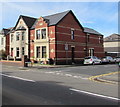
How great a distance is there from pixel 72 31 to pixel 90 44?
21.3 ft

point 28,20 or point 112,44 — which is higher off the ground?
point 28,20

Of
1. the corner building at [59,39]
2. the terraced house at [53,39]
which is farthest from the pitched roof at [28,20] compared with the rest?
the corner building at [59,39]

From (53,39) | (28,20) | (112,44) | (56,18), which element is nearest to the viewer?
(53,39)

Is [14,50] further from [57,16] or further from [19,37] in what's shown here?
[57,16]

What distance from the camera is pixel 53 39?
26.8m

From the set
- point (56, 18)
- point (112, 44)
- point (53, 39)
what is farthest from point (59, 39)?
point (112, 44)

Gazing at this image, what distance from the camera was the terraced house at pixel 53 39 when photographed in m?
27.2

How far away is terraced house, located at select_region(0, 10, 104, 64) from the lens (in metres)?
27.2

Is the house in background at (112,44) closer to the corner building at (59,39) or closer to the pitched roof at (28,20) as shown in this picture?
the corner building at (59,39)

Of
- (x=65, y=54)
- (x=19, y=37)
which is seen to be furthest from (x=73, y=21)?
(x=19, y=37)

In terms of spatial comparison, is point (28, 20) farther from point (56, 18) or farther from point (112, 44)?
point (112, 44)

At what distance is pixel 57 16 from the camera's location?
29.6 meters

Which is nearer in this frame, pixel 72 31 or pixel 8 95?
pixel 8 95

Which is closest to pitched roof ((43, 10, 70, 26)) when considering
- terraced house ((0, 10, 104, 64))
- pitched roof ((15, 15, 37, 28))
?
terraced house ((0, 10, 104, 64))
